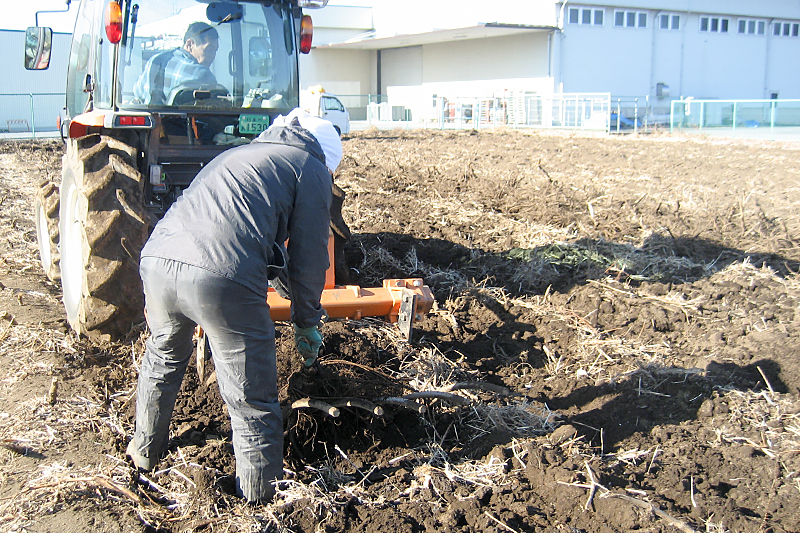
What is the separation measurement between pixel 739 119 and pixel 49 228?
67.3 ft

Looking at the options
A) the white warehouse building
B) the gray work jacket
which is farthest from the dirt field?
the white warehouse building

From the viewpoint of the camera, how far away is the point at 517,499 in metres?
3.02

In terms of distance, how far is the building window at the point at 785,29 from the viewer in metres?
34.5

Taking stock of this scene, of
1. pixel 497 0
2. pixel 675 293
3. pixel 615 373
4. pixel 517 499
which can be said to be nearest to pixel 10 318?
pixel 517 499

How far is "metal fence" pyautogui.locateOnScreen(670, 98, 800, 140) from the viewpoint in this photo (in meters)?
20.1

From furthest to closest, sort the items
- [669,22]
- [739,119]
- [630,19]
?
1. [669,22]
2. [630,19]
3. [739,119]

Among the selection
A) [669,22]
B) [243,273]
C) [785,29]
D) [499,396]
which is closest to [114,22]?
[243,273]

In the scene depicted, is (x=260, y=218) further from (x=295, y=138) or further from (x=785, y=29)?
(x=785, y=29)

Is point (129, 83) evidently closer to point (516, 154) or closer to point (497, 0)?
point (516, 154)

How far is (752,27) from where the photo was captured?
1332 inches

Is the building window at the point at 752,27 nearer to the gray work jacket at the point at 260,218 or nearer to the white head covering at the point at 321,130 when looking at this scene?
the white head covering at the point at 321,130

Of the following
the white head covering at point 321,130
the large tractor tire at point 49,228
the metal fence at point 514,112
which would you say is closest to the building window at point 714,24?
the metal fence at point 514,112

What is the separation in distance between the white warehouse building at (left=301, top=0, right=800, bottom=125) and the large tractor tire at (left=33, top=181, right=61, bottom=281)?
24865 mm

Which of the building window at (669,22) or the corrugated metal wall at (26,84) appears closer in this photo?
the corrugated metal wall at (26,84)
